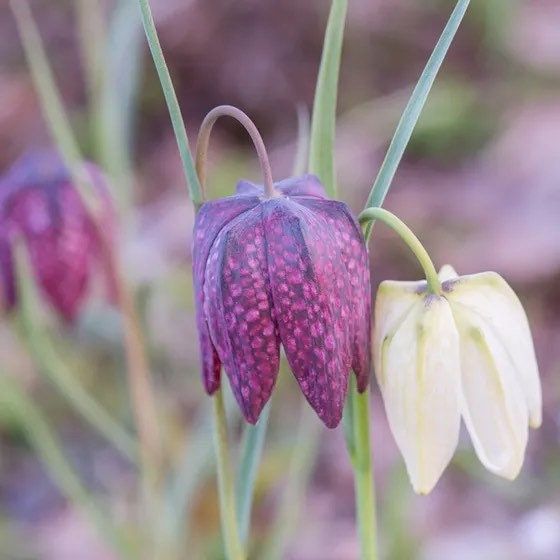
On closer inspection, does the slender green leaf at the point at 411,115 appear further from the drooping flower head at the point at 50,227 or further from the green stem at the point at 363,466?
the drooping flower head at the point at 50,227

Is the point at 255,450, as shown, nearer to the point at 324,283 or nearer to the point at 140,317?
the point at 324,283

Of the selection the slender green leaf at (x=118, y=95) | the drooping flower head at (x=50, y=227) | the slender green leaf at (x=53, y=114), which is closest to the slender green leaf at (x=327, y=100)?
the slender green leaf at (x=53, y=114)

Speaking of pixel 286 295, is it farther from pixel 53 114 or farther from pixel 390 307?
pixel 53 114

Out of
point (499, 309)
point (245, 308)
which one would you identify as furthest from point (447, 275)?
point (245, 308)

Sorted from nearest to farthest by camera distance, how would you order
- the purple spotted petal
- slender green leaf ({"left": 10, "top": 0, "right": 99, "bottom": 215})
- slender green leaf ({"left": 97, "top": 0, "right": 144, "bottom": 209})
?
1. the purple spotted petal
2. slender green leaf ({"left": 10, "top": 0, "right": 99, "bottom": 215})
3. slender green leaf ({"left": 97, "top": 0, "right": 144, "bottom": 209})

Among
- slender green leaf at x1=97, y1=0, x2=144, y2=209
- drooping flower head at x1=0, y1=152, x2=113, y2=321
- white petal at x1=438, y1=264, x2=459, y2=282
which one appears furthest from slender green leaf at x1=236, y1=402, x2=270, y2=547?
slender green leaf at x1=97, y1=0, x2=144, y2=209

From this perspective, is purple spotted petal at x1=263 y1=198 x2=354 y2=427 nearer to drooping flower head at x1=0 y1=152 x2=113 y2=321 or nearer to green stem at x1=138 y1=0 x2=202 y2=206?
green stem at x1=138 y1=0 x2=202 y2=206
